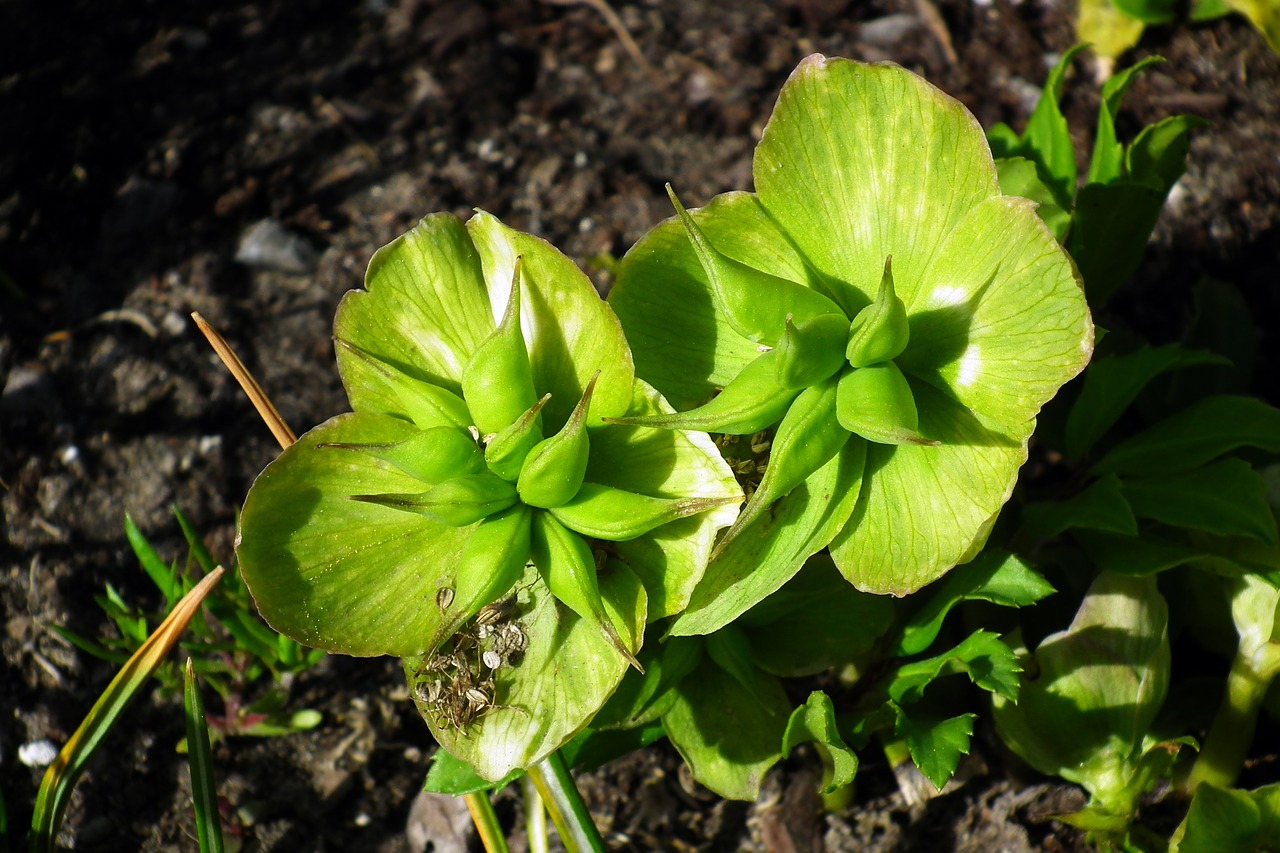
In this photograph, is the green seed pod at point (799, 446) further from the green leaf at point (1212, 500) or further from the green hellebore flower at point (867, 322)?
the green leaf at point (1212, 500)

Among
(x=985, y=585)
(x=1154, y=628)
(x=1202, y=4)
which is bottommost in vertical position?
(x=1154, y=628)

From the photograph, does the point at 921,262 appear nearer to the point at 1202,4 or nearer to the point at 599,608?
the point at 599,608

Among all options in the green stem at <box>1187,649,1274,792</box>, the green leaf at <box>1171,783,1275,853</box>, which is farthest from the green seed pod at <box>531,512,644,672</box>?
the green stem at <box>1187,649,1274,792</box>

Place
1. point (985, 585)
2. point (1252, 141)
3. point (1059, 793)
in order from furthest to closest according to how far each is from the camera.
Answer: point (1252, 141), point (1059, 793), point (985, 585)

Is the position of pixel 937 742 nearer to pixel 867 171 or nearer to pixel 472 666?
pixel 472 666

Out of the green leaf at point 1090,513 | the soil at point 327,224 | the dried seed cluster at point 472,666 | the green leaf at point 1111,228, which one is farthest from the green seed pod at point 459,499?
the green leaf at point 1111,228

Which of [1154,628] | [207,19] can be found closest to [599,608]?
[1154,628]

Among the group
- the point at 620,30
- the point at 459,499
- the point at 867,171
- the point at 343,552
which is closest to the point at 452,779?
the point at 343,552
